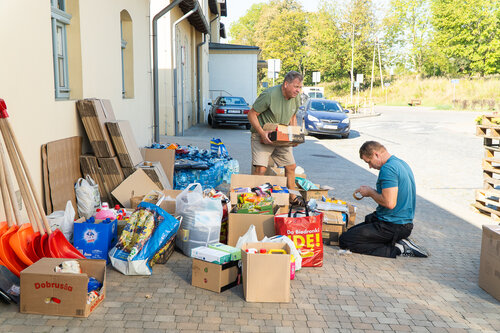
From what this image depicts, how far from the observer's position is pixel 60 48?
6160mm

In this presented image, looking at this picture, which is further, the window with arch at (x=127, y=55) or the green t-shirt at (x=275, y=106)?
the window with arch at (x=127, y=55)

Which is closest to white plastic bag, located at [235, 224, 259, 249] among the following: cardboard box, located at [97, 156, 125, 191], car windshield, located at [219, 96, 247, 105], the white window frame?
cardboard box, located at [97, 156, 125, 191]

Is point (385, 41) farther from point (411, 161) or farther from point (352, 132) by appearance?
point (411, 161)

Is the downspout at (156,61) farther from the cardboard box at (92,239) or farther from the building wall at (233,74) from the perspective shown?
the building wall at (233,74)

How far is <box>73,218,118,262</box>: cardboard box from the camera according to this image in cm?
477

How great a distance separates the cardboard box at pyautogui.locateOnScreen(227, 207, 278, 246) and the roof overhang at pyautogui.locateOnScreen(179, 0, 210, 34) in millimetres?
11571

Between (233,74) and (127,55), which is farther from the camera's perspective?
(233,74)

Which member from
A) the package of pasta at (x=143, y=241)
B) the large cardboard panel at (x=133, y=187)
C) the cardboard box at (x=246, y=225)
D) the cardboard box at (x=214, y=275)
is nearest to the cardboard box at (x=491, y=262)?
the cardboard box at (x=246, y=225)

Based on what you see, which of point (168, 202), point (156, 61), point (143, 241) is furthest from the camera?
point (156, 61)

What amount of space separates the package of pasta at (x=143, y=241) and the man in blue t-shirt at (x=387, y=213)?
2.12 meters

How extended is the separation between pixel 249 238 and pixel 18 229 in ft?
6.89

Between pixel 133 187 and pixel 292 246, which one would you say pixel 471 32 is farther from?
pixel 292 246

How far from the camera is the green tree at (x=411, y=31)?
223 feet

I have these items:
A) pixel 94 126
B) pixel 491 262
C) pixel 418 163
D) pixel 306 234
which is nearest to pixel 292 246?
pixel 306 234
